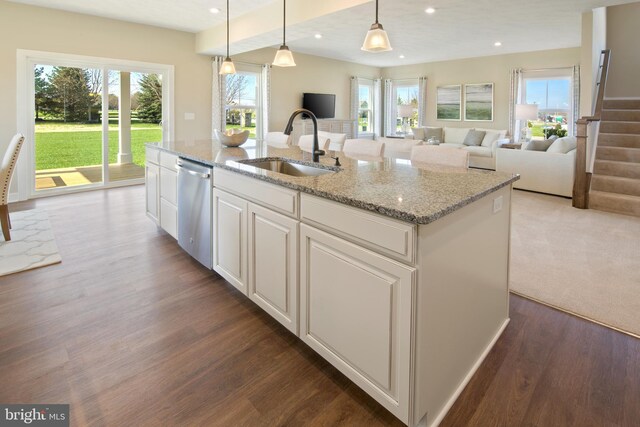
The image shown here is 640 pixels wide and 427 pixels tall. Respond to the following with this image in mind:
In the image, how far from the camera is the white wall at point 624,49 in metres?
6.95

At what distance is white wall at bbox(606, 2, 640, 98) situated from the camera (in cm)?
695

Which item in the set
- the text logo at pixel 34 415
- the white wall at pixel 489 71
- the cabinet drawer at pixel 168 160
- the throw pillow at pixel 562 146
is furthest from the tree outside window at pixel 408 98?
the text logo at pixel 34 415

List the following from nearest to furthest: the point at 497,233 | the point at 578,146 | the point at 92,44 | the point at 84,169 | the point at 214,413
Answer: the point at 214,413 → the point at 497,233 → the point at 578,146 → the point at 92,44 → the point at 84,169

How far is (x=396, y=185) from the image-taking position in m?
1.73

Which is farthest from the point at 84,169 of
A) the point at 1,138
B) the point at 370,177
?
the point at 370,177

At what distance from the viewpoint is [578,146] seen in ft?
16.4

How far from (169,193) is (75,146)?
370cm

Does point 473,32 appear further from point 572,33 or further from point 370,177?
point 370,177

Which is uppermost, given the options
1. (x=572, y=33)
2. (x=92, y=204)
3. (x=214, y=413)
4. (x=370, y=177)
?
(x=572, y=33)

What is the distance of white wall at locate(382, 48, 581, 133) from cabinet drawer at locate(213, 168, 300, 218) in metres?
8.11

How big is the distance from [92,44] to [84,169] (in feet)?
6.25

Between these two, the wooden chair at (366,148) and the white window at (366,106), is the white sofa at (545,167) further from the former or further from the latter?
the white window at (366,106)

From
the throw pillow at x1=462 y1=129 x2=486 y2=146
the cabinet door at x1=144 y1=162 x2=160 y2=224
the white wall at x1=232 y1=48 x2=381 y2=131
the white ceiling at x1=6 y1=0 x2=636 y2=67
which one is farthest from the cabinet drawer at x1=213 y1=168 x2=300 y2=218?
the throw pillow at x1=462 y1=129 x2=486 y2=146

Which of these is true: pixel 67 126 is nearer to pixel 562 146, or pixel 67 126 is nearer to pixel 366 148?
pixel 366 148
